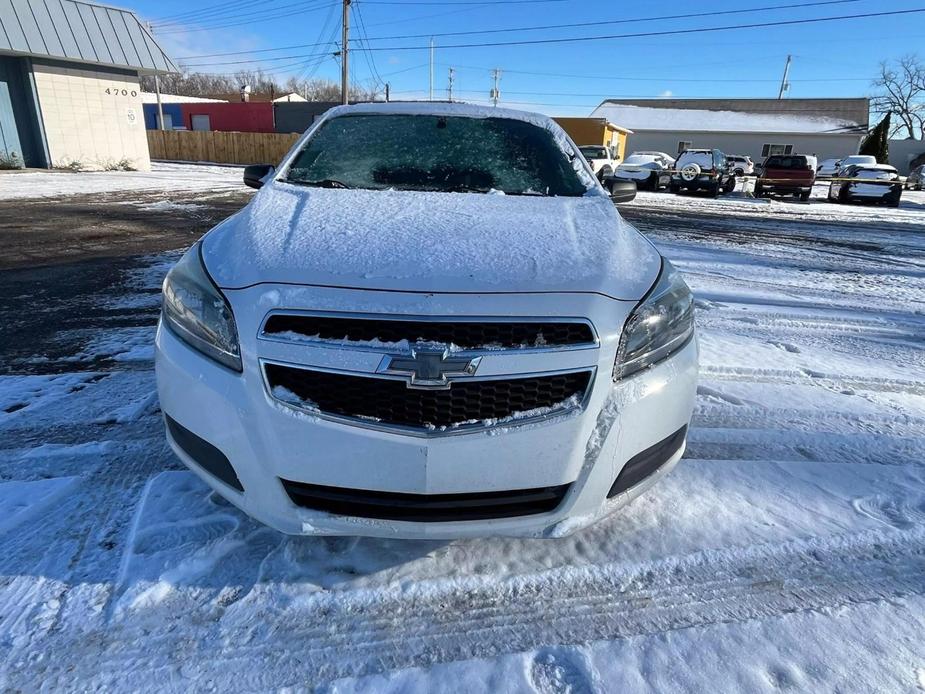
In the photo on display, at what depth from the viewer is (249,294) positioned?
67.5 inches

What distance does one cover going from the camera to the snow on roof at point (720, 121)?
42938mm

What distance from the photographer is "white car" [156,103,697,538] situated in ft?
5.20

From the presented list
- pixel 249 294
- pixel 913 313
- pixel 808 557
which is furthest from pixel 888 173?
pixel 249 294

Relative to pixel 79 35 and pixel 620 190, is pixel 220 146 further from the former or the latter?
pixel 620 190

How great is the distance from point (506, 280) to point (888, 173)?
76.5ft

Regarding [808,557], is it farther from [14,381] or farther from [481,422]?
[14,381]

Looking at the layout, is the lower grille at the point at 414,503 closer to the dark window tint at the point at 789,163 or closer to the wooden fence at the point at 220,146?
the dark window tint at the point at 789,163

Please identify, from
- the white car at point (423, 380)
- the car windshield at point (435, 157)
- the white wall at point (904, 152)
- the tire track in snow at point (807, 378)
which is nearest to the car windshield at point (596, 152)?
the tire track in snow at point (807, 378)

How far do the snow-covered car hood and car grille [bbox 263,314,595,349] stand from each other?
0.41ft

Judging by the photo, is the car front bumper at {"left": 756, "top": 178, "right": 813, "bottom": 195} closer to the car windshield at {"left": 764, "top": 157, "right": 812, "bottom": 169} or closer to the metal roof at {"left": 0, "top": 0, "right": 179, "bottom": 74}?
the car windshield at {"left": 764, "top": 157, "right": 812, "bottom": 169}

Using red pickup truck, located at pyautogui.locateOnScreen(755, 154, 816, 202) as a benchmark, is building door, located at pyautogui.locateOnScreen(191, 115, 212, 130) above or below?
above

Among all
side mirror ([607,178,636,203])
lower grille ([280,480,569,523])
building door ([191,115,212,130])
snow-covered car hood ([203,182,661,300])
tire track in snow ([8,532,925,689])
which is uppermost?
building door ([191,115,212,130])

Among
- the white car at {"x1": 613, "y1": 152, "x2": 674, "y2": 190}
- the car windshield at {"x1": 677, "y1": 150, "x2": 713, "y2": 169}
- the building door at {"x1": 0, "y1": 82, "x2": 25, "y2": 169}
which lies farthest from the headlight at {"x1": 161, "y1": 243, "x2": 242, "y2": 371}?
the car windshield at {"x1": 677, "y1": 150, "x2": 713, "y2": 169}

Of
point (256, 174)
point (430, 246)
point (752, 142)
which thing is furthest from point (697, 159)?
point (752, 142)
